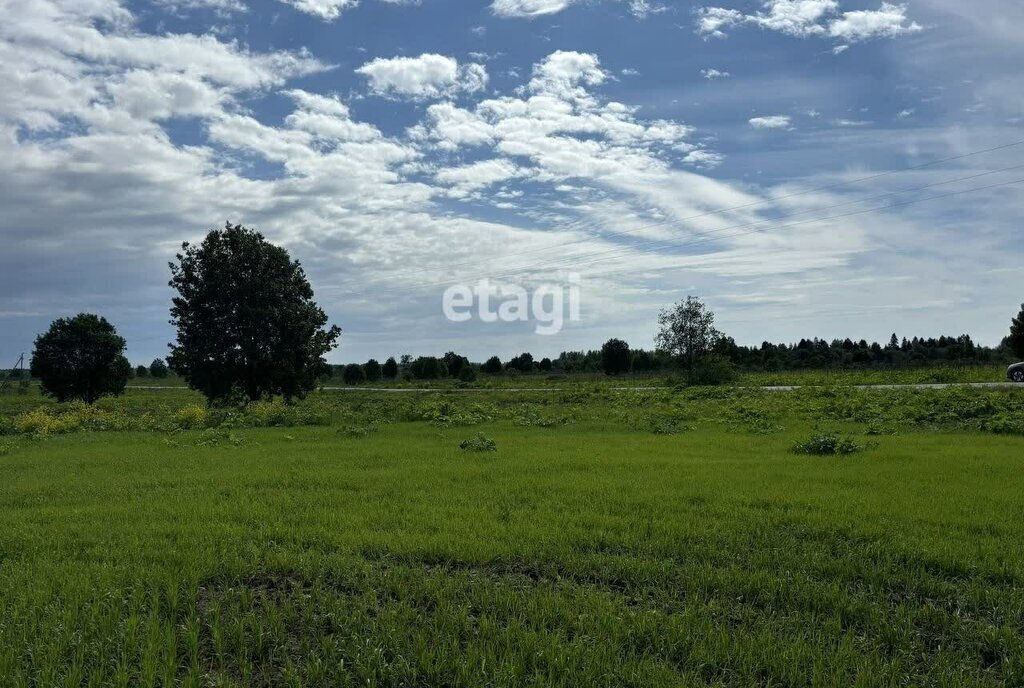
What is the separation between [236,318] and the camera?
31594mm

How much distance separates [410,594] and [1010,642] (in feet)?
15.8

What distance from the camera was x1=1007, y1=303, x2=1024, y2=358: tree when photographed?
55.9 m

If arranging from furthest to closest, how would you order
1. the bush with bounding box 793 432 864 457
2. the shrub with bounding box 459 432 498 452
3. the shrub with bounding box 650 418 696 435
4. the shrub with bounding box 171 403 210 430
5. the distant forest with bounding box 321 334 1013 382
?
the distant forest with bounding box 321 334 1013 382 → the shrub with bounding box 171 403 210 430 → the shrub with bounding box 650 418 696 435 → the shrub with bounding box 459 432 498 452 → the bush with bounding box 793 432 864 457

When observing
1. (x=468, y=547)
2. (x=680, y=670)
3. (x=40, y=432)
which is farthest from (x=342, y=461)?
(x=40, y=432)

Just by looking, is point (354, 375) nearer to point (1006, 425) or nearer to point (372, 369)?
point (372, 369)

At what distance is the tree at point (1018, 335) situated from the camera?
55906 millimetres

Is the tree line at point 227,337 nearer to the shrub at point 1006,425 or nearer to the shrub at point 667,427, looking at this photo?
the shrub at point 667,427

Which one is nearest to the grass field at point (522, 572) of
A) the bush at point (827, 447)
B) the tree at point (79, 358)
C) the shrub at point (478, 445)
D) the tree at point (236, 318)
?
the bush at point (827, 447)

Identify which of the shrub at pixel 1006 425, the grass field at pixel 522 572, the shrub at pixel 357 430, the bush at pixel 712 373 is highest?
the bush at pixel 712 373

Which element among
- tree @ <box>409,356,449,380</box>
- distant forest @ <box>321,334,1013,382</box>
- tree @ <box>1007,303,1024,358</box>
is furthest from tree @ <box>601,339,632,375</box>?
tree @ <box>1007,303,1024,358</box>

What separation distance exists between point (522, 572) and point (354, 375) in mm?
81998

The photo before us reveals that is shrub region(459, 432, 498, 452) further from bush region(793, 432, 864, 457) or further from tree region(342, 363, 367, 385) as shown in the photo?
tree region(342, 363, 367, 385)

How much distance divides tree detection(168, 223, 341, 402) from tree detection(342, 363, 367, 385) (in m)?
52.9

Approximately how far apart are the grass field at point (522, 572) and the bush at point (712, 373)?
3453cm
